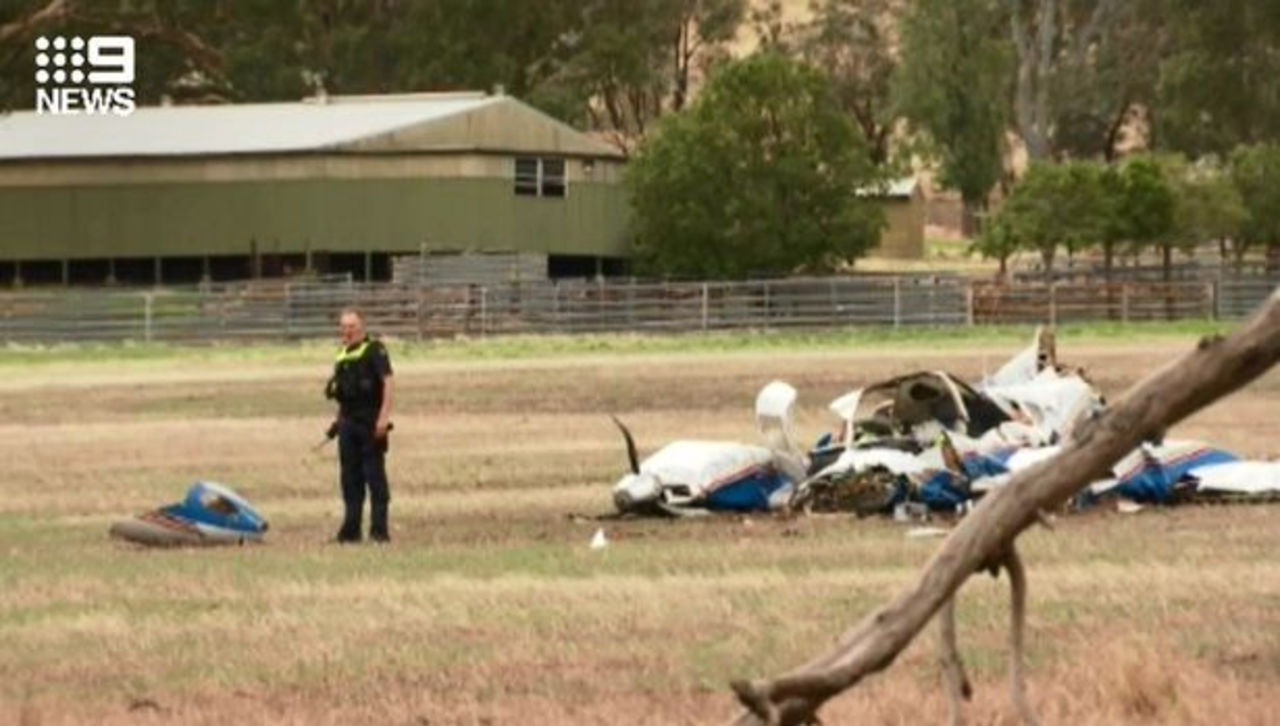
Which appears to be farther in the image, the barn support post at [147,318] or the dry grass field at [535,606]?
the barn support post at [147,318]

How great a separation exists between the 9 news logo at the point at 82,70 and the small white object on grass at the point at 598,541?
7685 cm

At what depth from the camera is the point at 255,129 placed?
88438 mm

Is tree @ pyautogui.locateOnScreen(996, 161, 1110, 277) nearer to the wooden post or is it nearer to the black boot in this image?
the wooden post

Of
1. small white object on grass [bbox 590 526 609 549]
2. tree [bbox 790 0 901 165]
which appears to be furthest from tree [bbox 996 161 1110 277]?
small white object on grass [bbox 590 526 609 549]

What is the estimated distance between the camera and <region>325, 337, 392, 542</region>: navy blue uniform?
24.3 m

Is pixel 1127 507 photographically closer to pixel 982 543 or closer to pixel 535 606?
pixel 535 606

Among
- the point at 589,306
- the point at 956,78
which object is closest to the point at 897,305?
the point at 589,306

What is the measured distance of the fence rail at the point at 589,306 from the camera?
7712 cm

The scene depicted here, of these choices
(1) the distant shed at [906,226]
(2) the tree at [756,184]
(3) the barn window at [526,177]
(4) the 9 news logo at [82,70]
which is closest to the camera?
(2) the tree at [756,184]

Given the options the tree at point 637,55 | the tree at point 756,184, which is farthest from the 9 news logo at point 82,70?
the tree at point 756,184

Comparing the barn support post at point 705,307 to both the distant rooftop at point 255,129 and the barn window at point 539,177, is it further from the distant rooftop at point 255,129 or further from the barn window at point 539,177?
the distant rooftop at point 255,129

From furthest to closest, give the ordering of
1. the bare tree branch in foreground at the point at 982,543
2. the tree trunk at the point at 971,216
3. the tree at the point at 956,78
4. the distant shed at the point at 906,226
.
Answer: the distant shed at the point at 906,226, the tree trunk at the point at 971,216, the tree at the point at 956,78, the bare tree branch in foreground at the point at 982,543

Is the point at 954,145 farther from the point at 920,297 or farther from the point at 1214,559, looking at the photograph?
the point at 1214,559

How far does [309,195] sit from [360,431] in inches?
2391
